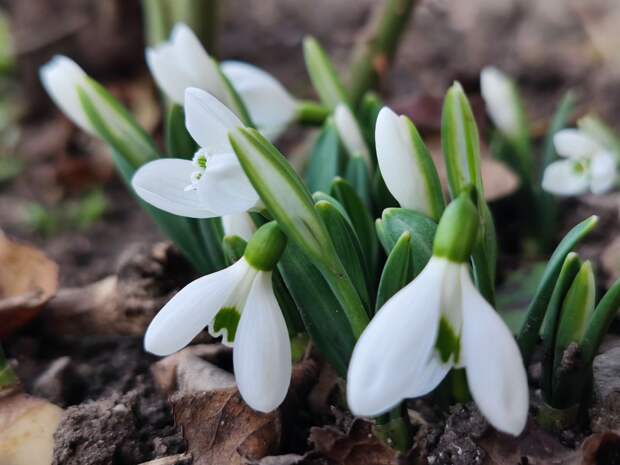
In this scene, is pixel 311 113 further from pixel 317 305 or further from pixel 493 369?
pixel 493 369

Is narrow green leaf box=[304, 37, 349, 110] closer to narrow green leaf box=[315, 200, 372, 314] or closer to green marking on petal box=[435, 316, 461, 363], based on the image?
narrow green leaf box=[315, 200, 372, 314]

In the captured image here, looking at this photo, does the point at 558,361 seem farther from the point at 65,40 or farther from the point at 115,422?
the point at 65,40

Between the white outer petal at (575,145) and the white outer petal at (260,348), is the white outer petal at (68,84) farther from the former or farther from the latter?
the white outer petal at (575,145)

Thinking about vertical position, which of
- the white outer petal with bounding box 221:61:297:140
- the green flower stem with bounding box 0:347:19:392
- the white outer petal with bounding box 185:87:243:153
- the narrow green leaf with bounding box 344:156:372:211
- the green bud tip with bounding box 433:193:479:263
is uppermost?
the white outer petal with bounding box 185:87:243:153

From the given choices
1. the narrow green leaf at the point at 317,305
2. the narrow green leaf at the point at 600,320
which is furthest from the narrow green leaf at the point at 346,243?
the narrow green leaf at the point at 600,320

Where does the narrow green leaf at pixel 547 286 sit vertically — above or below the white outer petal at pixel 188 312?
below

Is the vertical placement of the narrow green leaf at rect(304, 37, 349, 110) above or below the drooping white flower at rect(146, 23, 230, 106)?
below


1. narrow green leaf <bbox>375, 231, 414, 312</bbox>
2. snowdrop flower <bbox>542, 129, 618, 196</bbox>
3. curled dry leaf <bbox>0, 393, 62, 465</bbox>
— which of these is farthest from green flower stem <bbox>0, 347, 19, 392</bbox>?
snowdrop flower <bbox>542, 129, 618, 196</bbox>
